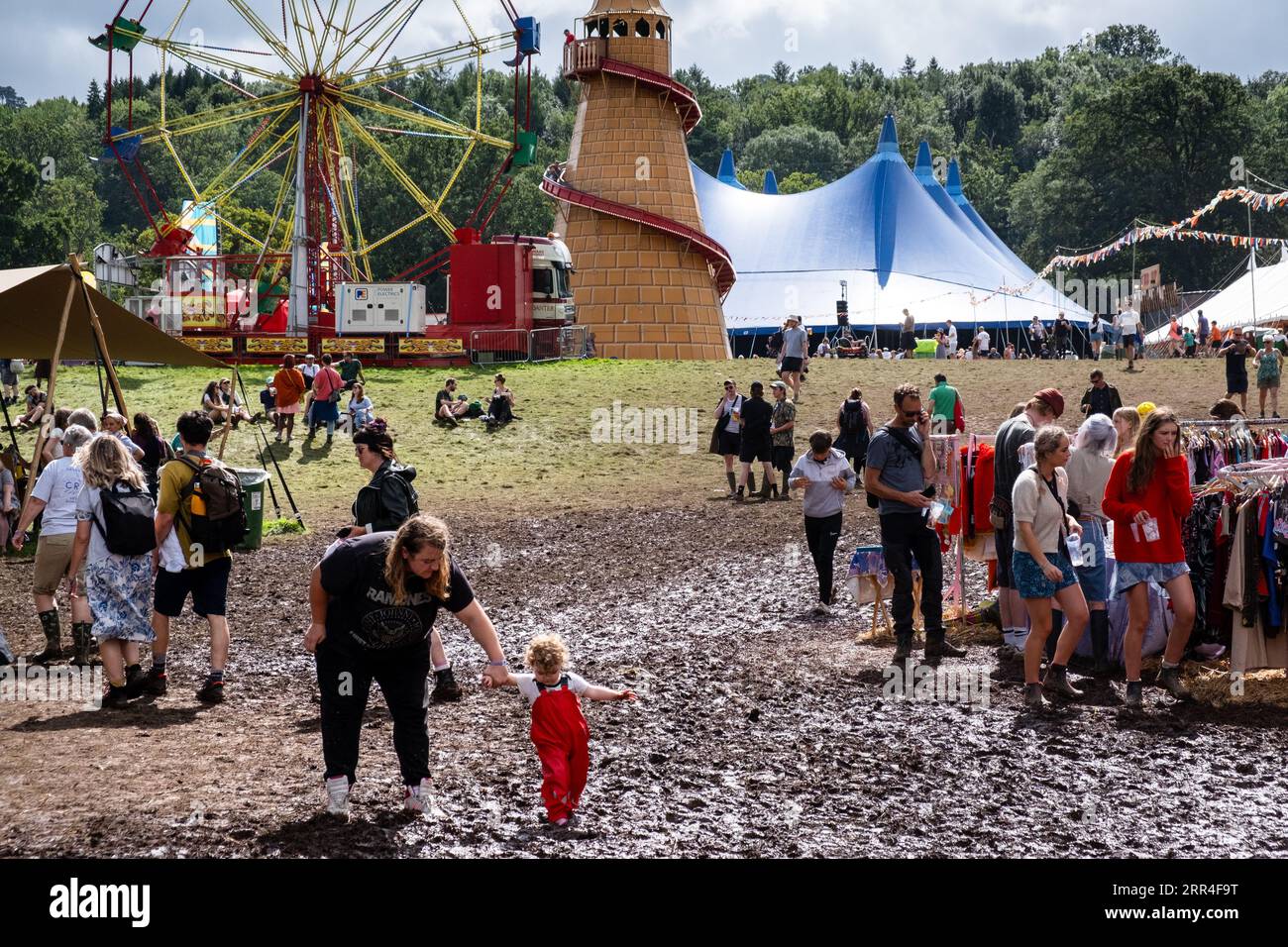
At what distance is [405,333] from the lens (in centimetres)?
3291

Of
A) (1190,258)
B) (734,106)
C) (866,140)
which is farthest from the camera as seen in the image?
(734,106)

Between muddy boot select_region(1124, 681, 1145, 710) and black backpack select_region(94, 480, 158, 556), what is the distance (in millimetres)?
5822

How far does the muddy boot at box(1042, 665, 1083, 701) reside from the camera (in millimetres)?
8836

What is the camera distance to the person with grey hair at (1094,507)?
363 inches

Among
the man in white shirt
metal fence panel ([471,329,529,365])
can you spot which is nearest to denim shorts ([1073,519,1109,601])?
the man in white shirt

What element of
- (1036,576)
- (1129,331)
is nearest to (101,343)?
(1036,576)

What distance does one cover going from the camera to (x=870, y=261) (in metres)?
50.3

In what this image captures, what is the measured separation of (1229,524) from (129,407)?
72.6 feet

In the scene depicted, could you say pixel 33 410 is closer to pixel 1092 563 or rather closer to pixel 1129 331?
pixel 1092 563

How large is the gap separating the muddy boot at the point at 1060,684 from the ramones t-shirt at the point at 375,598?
4.12m

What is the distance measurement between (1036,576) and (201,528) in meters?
4.96

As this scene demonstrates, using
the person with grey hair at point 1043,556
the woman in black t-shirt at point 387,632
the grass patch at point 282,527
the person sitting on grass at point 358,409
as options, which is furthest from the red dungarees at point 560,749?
the person sitting on grass at point 358,409
